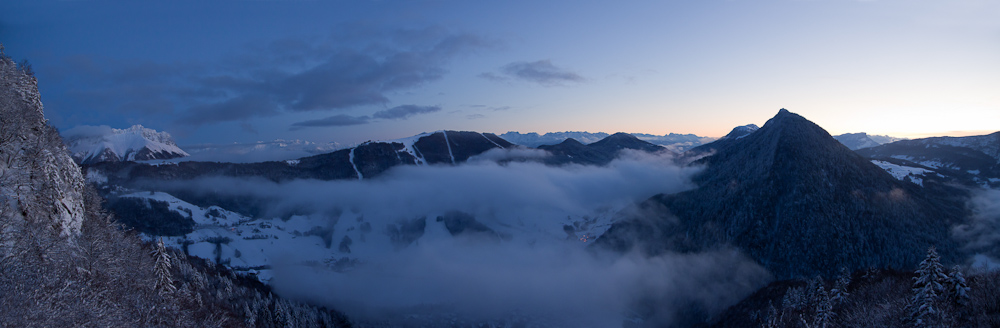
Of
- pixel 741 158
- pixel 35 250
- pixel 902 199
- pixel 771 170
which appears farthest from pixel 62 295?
pixel 741 158

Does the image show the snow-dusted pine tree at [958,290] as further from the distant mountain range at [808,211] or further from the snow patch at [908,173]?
the snow patch at [908,173]

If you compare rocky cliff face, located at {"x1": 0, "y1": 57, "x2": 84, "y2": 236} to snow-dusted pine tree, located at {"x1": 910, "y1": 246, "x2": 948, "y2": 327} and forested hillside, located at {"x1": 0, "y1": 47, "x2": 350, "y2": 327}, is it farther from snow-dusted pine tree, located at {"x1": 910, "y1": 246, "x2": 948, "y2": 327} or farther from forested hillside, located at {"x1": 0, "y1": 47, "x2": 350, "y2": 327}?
snow-dusted pine tree, located at {"x1": 910, "y1": 246, "x2": 948, "y2": 327}

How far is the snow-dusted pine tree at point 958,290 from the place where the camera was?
30.6 meters

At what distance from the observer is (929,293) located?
1221 inches

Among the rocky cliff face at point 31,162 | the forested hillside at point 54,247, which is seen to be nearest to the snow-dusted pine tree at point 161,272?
the forested hillside at point 54,247

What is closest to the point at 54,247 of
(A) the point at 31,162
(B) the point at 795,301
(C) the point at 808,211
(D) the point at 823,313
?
(A) the point at 31,162

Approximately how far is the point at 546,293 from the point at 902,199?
135111 millimetres

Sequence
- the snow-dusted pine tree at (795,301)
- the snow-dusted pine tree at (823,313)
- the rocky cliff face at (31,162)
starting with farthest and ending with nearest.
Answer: the snow-dusted pine tree at (795,301), the snow-dusted pine tree at (823,313), the rocky cliff face at (31,162)

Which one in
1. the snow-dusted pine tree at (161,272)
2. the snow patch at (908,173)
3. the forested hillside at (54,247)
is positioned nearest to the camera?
the forested hillside at (54,247)

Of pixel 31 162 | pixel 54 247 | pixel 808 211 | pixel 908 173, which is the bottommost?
pixel 808 211

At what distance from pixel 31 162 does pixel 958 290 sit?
78.4 metres

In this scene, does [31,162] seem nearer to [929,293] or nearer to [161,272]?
[161,272]

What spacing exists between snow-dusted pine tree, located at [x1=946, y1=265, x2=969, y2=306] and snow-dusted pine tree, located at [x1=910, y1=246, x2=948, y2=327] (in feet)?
1.69

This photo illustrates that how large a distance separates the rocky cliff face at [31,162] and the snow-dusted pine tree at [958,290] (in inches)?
2922
